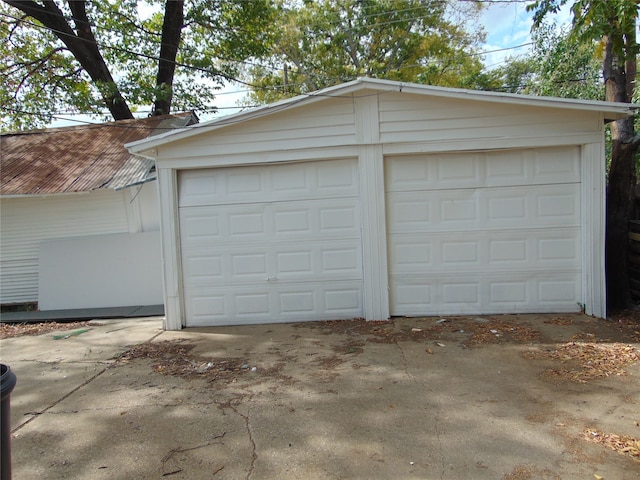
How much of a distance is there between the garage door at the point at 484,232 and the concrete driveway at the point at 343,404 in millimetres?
477

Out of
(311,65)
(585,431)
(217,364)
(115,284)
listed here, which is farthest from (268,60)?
(585,431)

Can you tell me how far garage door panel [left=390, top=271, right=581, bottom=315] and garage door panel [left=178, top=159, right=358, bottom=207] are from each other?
163cm

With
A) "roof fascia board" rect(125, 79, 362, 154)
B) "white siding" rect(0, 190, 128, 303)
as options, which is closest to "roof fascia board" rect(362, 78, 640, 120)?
"roof fascia board" rect(125, 79, 362, 154)

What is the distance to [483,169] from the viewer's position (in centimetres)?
609

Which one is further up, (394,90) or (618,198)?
(394,90)

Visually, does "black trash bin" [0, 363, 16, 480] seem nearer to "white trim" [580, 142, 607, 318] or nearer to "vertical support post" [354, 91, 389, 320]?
"vertical support post" [354, 91, 389, 320]

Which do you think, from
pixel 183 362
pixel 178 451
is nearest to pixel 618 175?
pixel 183 362

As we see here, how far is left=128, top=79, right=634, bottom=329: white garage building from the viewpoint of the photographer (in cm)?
592

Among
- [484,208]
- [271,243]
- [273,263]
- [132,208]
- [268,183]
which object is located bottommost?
[273,263]

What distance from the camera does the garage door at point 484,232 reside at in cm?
600

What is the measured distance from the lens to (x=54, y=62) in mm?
13305

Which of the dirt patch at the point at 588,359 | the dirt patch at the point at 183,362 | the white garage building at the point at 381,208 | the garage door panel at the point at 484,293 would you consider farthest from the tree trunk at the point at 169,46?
the dirt patch at the point at 588,359

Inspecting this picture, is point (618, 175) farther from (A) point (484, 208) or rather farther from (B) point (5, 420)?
(B) point (5, 420)

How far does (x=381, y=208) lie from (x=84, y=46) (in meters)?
11.4
